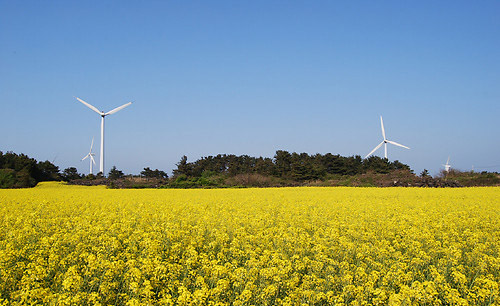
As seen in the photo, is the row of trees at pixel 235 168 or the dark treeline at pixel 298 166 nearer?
the row of trees at pixel 235 168

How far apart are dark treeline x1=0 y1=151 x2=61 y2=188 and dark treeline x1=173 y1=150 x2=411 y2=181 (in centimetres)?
1916

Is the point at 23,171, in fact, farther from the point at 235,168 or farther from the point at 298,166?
the point at 298,166

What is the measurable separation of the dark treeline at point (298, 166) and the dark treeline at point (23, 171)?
1916cm

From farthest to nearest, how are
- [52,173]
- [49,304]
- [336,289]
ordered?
[52,173] < [336,289] < [49,304]

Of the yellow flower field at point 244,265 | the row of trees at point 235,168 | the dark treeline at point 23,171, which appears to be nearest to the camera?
the yellow flower field at point 244,265

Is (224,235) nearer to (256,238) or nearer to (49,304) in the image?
(256,238)

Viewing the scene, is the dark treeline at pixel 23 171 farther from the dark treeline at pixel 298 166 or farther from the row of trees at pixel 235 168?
the dark treeline at pixel 298 166

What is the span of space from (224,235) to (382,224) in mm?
5921

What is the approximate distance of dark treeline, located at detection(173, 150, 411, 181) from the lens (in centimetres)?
6406

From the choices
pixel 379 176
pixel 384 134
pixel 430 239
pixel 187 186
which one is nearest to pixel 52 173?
pixel 187 186

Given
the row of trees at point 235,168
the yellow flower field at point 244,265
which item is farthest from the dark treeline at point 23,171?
the yellow flower field at point 244,265

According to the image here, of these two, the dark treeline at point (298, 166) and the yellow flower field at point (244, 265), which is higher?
the dark treeline at point (298, 166)

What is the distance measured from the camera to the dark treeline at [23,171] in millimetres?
44016

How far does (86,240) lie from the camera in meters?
8.96
